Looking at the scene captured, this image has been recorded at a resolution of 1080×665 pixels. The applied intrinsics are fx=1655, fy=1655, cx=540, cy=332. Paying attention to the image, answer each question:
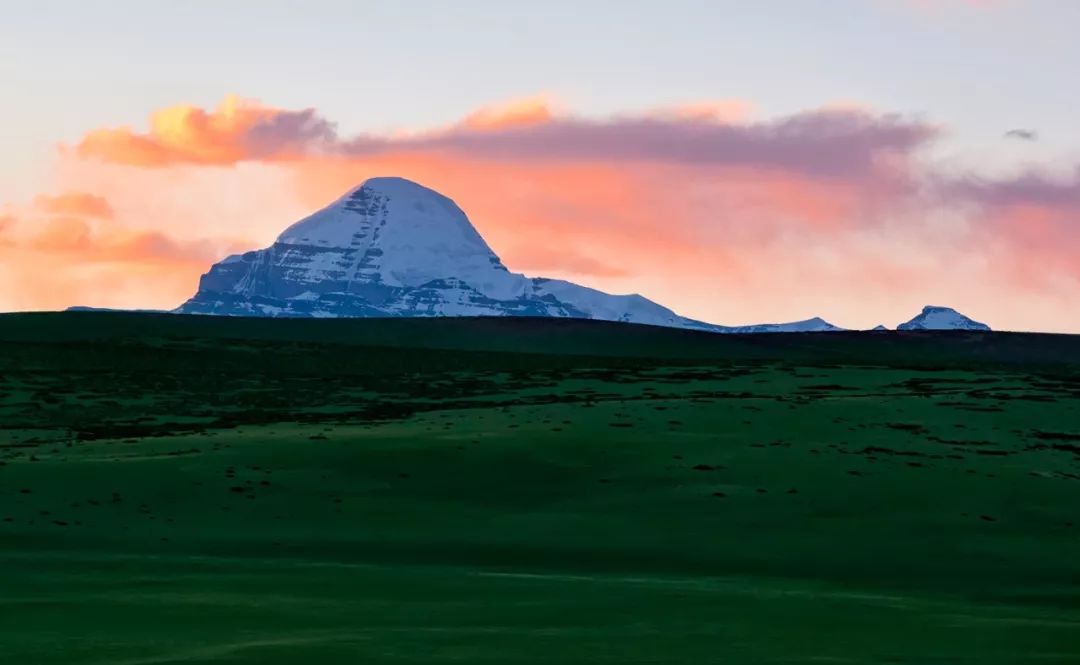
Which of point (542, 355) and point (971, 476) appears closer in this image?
point (971, 476)

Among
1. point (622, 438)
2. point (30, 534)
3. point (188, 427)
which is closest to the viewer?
point (30, 534)

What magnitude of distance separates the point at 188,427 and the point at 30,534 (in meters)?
27.2

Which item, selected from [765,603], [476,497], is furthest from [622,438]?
[765,603]

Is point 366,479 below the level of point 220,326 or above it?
below

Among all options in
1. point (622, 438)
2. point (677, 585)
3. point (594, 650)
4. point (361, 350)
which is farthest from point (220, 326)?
point (594, 650)

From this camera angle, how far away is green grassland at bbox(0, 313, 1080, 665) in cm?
3111

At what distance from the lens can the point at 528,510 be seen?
57531mm

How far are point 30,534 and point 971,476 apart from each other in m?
34.8

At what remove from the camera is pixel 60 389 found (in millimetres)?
91500

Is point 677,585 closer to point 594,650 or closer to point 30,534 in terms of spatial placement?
point 594,650

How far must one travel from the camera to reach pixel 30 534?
4994 centimetres

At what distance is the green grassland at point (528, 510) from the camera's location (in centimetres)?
3111

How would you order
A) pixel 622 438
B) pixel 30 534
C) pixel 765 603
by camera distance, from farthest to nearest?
pixel 622 438
pixel 30 534
pixel 765 603

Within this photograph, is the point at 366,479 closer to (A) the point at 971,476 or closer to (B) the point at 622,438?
(B) the point at 622,438
